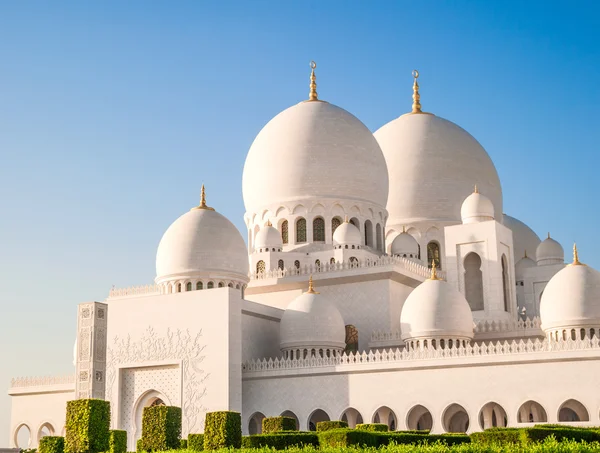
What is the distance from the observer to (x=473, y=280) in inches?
1258

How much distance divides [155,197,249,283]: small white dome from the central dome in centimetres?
409

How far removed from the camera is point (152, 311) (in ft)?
93.5

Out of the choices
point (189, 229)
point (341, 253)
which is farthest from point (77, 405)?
point (341, 253)

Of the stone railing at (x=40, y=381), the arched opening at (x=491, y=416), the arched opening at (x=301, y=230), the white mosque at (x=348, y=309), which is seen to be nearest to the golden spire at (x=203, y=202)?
the white mosque at (x=348, y=309)

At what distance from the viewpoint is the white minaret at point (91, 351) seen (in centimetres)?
2088

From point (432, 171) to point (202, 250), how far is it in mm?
11579

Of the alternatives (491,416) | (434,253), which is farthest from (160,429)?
(434,253)

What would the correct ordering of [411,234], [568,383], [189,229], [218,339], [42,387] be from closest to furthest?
[568,383], [218,339], [189,229], [42,387], [411,234]

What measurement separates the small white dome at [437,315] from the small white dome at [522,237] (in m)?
12.8

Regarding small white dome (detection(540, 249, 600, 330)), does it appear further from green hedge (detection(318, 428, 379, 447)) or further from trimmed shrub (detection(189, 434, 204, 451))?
trimmed shrub (detection(189, 434, 204, 451))

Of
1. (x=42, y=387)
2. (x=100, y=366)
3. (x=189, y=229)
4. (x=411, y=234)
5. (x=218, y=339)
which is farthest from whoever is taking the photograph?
(x=411, y=234)

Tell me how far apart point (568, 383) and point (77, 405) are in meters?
12.8

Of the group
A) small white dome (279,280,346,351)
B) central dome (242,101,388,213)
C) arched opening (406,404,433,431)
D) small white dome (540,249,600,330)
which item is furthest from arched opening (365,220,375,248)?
small white dome (540,249,600,330)

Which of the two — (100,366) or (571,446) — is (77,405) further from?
(571,446)
